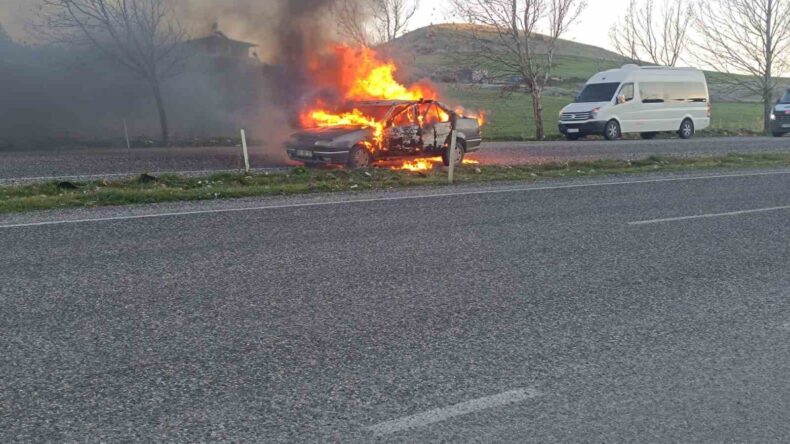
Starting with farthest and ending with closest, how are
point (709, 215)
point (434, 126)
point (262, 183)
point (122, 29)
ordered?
point (122, 29), point (434, 126), point (262, 183), point (709, 215)

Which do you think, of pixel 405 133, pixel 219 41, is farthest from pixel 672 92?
pixel 219 41

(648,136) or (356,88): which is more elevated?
(356,88)

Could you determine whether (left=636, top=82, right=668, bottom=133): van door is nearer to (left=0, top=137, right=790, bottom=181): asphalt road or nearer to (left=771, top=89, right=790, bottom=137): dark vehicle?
(left=0, top=137, right=790, bottom=181): asphalt road

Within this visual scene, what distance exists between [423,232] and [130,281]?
10.9 ft

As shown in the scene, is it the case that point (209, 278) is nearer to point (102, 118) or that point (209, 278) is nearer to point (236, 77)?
point (236, 77)

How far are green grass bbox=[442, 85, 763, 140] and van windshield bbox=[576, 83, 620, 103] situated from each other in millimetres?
2319

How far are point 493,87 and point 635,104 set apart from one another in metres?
8.58

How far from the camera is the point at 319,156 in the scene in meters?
14.2

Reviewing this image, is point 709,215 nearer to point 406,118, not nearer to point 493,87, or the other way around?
point 406,118

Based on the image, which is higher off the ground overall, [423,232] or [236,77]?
[236,77]

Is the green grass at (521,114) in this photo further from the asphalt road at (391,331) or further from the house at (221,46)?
the asphalt road at (391,331)

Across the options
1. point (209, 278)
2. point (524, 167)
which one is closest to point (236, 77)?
point (524, 167)

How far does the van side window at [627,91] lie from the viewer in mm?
26578

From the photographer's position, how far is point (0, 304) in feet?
16.3
